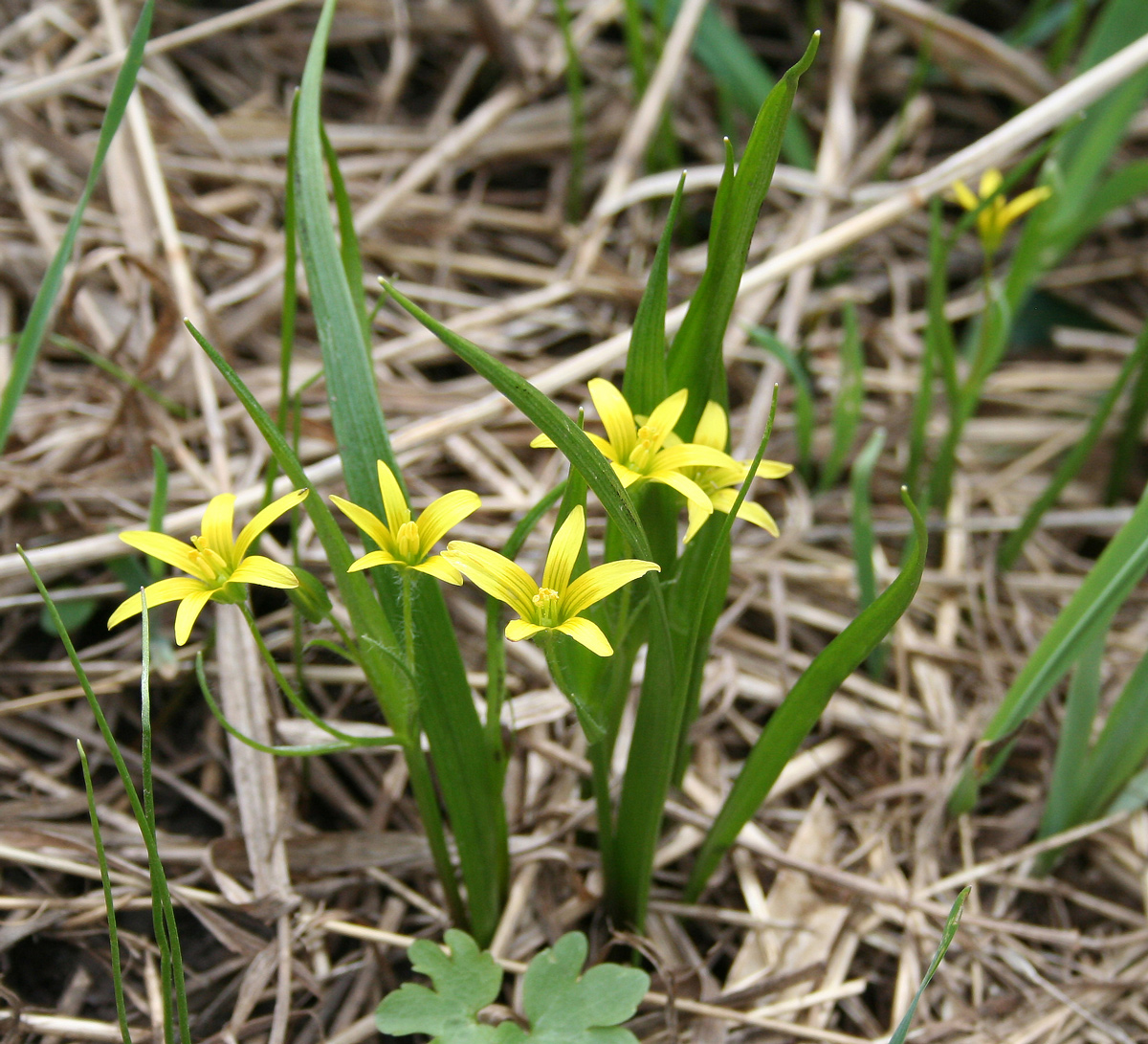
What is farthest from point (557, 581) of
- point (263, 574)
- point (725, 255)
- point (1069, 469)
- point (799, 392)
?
point (1069, 469)

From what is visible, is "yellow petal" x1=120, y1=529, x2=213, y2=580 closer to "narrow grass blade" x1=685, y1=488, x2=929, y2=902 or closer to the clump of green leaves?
the clump of green leaves

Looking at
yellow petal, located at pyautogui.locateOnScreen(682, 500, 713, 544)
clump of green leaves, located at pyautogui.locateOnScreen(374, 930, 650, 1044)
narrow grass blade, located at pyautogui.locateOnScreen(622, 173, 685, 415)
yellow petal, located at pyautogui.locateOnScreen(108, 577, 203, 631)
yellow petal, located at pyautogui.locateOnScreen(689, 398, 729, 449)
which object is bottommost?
clump of green leaves, located at pyautogui.locateOnScreen(374, 930, 650, 1044)

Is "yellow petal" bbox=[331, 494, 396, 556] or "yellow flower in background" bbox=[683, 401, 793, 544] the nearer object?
"yellow petal" bbox=[331, 494, 396, 556]

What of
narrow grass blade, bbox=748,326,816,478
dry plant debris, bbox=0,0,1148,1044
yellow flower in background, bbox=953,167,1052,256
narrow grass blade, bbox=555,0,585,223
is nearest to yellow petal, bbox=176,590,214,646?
dry plant debris, bbox=0,0,1148,1044

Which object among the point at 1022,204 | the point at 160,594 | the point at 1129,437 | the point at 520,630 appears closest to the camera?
the point at 520,630

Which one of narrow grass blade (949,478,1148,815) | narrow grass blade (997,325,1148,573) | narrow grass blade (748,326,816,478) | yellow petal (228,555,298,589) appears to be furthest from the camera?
narrow grass blade (748,326,816,478)

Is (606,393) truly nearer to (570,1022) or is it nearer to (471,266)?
(570,1022)

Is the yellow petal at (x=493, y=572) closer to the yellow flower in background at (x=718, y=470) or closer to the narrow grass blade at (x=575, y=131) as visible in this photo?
the yellow flower in background at (x=718, y=470)

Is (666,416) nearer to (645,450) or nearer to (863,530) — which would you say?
(645,450)
